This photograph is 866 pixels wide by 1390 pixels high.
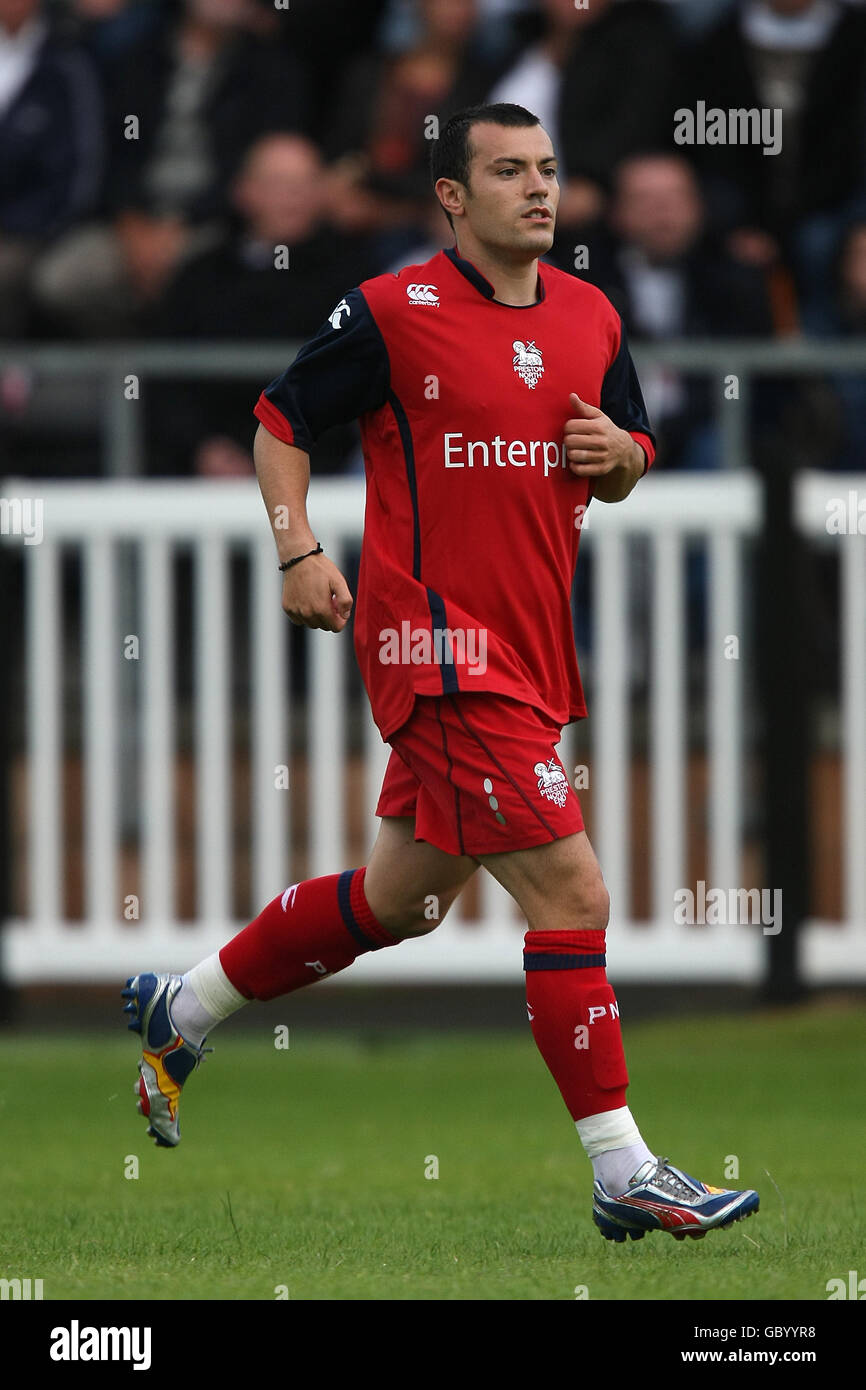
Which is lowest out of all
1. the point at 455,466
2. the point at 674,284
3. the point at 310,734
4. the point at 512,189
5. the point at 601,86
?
the point at 310,734

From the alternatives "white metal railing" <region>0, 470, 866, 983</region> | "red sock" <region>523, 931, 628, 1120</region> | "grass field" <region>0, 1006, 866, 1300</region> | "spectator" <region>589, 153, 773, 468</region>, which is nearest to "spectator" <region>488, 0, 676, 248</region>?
"spectator" <region>589, 153, 773, 468</region>

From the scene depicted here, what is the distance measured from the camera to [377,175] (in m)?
9.38

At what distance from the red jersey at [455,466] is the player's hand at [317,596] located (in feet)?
0.38

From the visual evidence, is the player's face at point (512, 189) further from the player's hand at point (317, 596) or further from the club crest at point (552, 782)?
the club crest at point (552, 782)

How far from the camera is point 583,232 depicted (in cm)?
827

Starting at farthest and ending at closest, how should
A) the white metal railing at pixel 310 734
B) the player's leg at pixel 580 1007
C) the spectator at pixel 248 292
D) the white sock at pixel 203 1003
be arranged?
the spectator at pixel 248 292
the white metal railing at pixel 310 734
the white sock at pixel 203 1003
the player's leg at pixel 580 1007

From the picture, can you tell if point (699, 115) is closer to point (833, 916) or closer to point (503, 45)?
point (503, 45)

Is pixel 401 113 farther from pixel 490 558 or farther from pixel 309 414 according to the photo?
pixel 490 558

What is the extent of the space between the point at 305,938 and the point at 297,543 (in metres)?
0.81

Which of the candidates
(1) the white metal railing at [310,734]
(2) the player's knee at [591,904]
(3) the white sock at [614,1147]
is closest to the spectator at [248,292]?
(1) the white metal railing at [310,734]

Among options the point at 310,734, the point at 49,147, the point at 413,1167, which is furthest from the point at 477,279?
the point at 49,147

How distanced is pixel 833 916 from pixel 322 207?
10.9 ft

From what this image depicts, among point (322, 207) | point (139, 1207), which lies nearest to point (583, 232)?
point (322, 207)

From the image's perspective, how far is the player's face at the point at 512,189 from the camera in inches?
161
